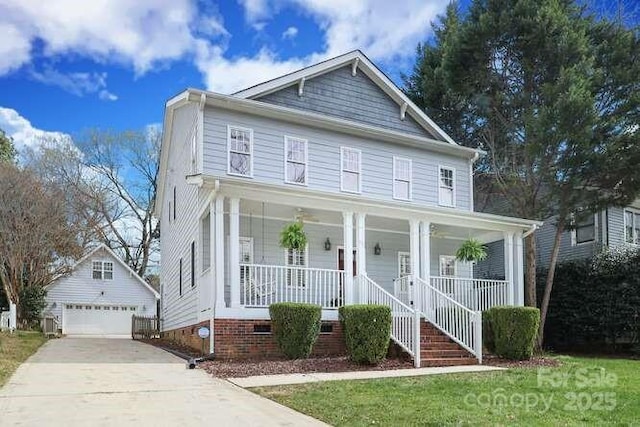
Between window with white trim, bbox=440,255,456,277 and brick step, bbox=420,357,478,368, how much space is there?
6252 millimetres

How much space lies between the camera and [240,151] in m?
15.9

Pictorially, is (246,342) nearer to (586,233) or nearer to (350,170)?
(350,170)

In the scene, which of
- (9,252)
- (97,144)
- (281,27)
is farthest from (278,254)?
(97,144)

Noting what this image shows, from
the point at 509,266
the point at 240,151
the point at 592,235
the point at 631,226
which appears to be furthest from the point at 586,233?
the point at 240,151

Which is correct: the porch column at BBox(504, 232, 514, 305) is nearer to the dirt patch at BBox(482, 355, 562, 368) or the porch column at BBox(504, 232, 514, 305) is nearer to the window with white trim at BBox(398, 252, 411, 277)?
the dirt patch at BBox(482, 355, 562, 368)

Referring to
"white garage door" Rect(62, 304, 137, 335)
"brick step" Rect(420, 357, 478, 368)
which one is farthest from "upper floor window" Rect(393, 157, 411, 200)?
"white garage door" Rect(62, 304, 137, 335)

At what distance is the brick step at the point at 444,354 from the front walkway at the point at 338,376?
62cm

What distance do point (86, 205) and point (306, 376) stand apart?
27.4 m

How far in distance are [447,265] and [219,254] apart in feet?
28.6

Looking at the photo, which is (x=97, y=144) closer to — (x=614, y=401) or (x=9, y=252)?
(x=9, y=252)

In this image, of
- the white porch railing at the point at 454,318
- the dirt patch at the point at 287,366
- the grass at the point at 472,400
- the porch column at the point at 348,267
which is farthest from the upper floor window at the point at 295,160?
the grass at the point at 472,400

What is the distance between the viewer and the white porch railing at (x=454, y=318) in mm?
12648

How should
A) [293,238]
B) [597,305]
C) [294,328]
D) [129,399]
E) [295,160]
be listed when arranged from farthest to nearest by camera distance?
[597,305] < [295,160] < [293,238] < [294,328] < [129,399]

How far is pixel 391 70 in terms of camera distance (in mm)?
25141
